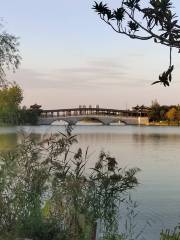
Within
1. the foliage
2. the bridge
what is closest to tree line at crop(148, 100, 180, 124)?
the bridge

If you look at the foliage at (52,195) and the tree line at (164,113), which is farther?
the tree line at (164,113)

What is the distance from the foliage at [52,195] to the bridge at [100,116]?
4372 inches

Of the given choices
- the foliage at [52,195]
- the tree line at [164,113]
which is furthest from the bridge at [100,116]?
the foliage at [52,195]

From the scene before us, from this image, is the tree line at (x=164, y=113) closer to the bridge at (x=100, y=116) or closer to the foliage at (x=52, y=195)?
the bridge at (x=100, y=116)

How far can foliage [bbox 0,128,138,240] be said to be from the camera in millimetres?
7379

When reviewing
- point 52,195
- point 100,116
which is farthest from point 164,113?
point 52,195

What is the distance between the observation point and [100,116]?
14725 centimetres

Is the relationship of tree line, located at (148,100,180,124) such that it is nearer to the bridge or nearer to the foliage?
the bridge

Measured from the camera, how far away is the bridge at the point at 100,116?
5167 inches

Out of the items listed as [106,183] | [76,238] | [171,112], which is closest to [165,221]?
[106,183]

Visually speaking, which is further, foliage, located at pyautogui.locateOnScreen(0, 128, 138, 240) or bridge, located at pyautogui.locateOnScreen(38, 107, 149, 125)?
bridge, located at pyautogui.locateOnScreen(38, 107, 149, 125)

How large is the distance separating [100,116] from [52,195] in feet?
455

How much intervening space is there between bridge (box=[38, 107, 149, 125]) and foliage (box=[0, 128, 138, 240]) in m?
111

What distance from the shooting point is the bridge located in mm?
131250
